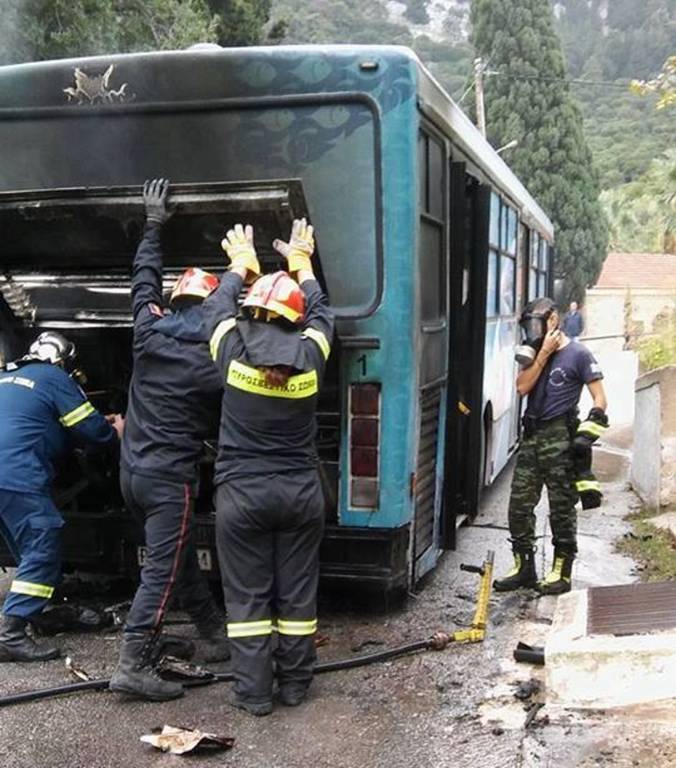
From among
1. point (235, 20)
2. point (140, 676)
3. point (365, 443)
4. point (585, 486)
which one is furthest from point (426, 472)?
point (235, 20)

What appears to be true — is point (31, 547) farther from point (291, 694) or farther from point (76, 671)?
point (291, 694)

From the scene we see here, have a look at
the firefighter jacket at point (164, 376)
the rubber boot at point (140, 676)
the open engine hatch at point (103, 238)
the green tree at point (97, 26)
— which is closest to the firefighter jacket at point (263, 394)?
the firefighter jacket at point (164, 376)

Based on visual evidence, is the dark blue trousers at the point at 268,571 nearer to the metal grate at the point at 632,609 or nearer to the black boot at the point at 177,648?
the black boot at the point at 177,648

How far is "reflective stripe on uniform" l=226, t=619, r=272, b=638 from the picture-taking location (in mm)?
4277

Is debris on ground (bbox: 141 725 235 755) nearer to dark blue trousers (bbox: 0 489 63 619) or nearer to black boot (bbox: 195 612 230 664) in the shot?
black boot (bbox: 195 612 230 664)

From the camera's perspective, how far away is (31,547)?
491 centimetres

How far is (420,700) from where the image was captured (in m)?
4.35

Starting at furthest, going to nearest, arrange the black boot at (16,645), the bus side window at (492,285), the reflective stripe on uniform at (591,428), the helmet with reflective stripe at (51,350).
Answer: the bus side window at (492,285) < the reflective stripe on uniform at (591,428) < the helmet with reflective stripe at (51,350) < the black boot at (16,645)

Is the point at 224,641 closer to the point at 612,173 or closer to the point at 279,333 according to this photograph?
the point at 279,333

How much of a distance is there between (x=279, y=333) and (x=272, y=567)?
1026 millimetres

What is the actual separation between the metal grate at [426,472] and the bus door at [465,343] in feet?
0.95

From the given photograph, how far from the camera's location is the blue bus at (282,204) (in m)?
4.86

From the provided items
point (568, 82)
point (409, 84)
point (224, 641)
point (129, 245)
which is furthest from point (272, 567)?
point (568, 82)

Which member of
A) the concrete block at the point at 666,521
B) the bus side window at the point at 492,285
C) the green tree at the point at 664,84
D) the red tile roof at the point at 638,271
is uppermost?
the red tile roof at the point at 638,271
